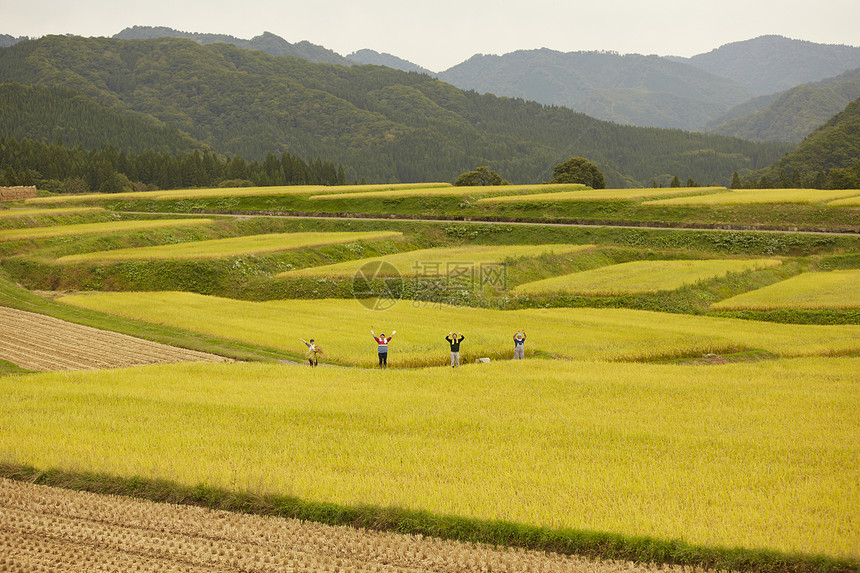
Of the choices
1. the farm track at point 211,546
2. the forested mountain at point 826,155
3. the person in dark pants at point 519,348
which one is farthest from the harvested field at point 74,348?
the forested mountain at point 826,155

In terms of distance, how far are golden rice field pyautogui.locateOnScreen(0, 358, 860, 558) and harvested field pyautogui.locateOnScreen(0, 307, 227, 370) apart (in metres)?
3.37

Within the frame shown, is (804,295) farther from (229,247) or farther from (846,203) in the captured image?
(229,247)

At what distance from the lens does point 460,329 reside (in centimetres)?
3519

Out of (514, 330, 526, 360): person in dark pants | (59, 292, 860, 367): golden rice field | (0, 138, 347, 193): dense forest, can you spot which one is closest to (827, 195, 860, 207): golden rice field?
(59, 292, 860, 367): golden rice field

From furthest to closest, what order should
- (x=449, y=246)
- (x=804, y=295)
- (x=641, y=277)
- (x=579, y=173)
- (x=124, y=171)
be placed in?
(x=124, y=171) → (x=579, y=173) → (x=449, y=246) → (x=641, y=277) → (x=804, y=295)

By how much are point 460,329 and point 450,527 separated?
23601mm

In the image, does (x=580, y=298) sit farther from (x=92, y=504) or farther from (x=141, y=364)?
(x=92, y=504)

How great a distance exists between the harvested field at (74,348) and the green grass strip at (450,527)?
566 inches

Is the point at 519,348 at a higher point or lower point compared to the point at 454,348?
lower

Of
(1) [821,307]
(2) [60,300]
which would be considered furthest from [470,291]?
(2) [60,300]

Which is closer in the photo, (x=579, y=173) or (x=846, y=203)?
(x=846, y=203)

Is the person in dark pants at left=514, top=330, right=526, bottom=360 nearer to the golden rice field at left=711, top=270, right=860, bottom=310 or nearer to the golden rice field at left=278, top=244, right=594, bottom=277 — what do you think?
the golden rice field at left=711, top=270, right=860, bottom=310

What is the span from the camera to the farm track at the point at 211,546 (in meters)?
10.5

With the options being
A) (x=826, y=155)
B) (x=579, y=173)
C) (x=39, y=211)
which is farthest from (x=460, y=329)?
(x=826, y=155)
